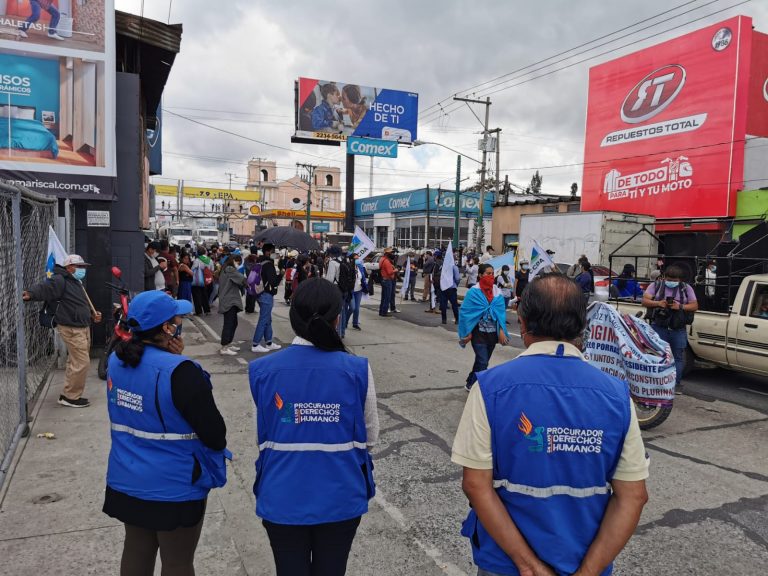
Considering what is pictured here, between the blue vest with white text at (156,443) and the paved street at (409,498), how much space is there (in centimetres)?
115

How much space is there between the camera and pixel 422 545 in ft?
11.8

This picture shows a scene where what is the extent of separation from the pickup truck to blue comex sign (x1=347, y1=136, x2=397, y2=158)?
2964cm

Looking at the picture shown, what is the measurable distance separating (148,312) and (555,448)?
1835 millimetres

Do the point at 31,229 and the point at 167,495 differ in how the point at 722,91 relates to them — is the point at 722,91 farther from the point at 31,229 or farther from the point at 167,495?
the point at 167,495

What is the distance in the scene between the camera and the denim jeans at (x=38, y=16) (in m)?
8.47

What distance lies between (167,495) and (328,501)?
77 cm

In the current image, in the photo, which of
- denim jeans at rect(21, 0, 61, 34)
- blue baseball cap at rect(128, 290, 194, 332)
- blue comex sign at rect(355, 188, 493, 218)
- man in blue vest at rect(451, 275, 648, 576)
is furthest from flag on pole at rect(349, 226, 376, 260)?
blue comex sign at rect(355, 188, 493, 218)

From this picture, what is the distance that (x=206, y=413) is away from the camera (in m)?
2.42

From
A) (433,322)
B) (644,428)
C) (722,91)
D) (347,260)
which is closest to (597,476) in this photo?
(644,428)

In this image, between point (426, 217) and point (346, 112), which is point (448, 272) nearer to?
point (346, 112)

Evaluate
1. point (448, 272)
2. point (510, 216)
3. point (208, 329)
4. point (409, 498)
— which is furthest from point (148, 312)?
point (510, 216)

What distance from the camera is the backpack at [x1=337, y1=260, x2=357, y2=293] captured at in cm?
1163

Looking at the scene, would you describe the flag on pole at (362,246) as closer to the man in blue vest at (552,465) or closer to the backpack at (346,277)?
the backpack at (346,277)

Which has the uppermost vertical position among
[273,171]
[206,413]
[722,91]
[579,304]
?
[273,171]
